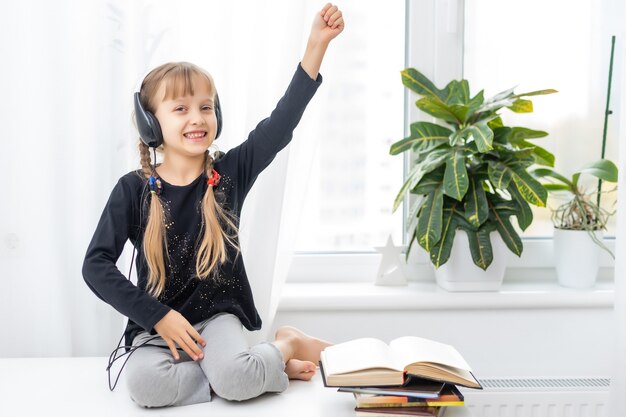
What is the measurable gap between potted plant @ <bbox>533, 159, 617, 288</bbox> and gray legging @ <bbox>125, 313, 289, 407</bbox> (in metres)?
0.93

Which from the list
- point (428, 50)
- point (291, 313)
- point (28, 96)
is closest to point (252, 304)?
point (291, 313)

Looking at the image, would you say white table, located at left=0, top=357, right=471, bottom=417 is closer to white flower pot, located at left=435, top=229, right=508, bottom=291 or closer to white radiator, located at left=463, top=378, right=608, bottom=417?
white radiator, located at left=463, top=378, right=608, bottom=417

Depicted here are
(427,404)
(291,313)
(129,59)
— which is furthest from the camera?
(291,313)

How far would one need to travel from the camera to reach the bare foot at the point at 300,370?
1.32 m

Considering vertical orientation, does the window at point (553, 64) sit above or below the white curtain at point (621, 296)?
above

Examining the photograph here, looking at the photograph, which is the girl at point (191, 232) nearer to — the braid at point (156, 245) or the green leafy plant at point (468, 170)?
the braid at point (156, 245)

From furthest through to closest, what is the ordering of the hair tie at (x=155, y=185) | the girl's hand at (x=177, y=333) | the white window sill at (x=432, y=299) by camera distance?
the white window sill at (x=432, y=299), the hair tie at (x=155, y=185), the girl's hand at (x=177, y=333)

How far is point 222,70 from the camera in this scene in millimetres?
1580

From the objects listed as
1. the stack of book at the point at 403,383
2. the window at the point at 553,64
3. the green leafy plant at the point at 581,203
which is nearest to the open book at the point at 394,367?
the stack of book at the point at 403,383

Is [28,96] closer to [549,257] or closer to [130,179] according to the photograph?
[130,179]

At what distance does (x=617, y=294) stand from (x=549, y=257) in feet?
1.58

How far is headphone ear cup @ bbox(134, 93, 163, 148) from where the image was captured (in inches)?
51.8

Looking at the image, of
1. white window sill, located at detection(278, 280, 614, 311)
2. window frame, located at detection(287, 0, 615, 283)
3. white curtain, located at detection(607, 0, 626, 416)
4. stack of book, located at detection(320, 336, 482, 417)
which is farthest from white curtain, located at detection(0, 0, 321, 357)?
white curtain, located at detection(607, 0, 626, 416)

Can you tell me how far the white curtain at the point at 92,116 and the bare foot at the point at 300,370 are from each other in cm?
29
